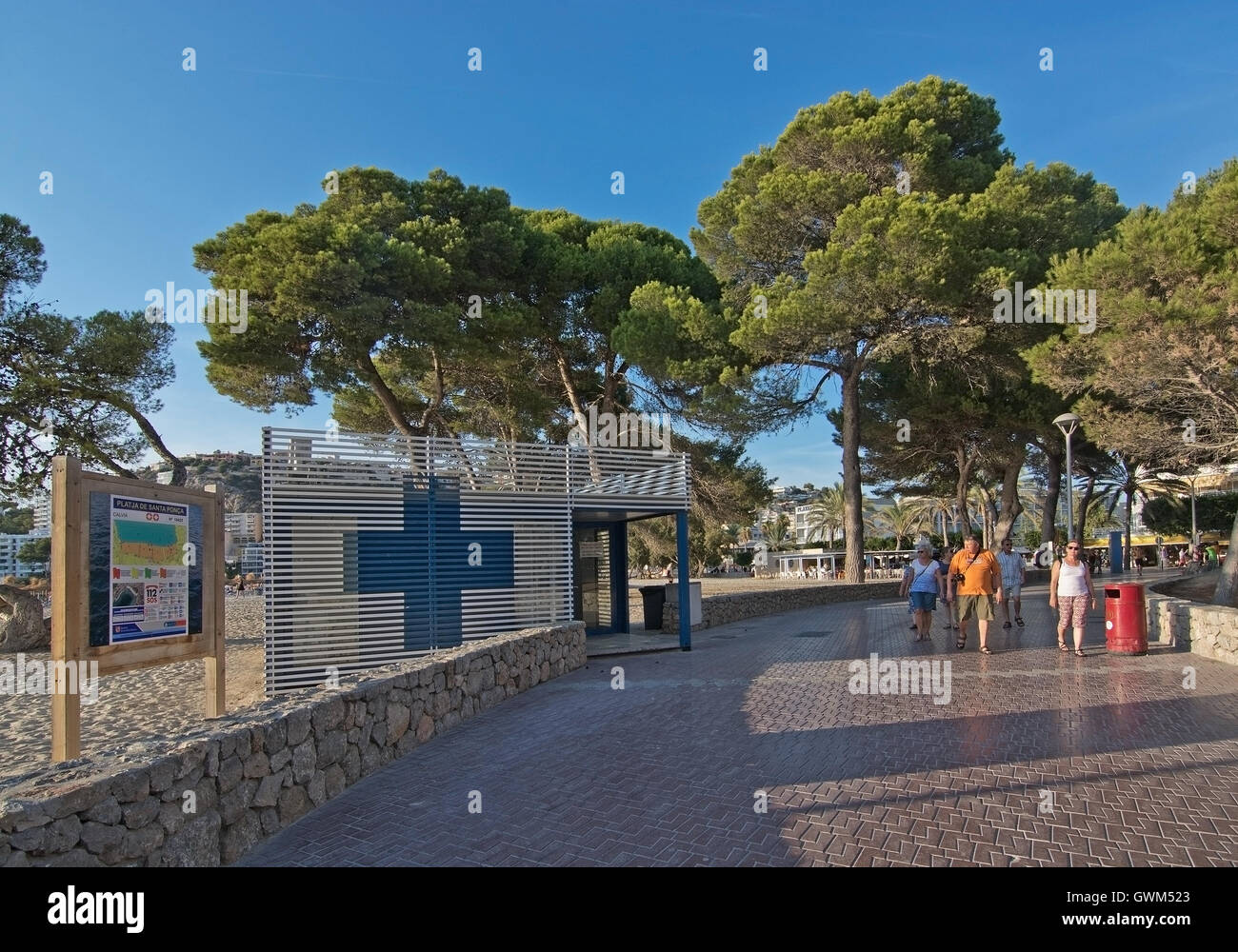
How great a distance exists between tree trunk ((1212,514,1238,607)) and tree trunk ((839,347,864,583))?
9642 mm

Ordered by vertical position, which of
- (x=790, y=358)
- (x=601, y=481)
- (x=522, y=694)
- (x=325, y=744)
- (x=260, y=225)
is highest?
(x=260, y=225)

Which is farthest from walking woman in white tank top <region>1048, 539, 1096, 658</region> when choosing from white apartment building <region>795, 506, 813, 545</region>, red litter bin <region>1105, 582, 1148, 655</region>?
white apartment building <region>795, 506, 813, 545</region>

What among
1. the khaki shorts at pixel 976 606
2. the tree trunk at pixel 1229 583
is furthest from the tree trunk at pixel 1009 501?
the khaki shorts at pixel 976 606

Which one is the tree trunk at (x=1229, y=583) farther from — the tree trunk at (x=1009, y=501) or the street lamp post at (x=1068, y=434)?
the tree trunk at (x=1009, y=501)

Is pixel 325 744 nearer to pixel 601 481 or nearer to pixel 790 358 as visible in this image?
pixel 601 481

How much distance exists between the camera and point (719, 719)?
22.4 feet

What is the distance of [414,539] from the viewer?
10031 millimetres

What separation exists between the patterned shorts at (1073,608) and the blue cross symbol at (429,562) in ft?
25.4

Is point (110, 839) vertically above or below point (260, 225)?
below

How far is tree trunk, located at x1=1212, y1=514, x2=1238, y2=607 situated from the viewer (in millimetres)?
13655

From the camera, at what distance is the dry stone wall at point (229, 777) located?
2844 mm

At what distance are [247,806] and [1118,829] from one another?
476 cm
